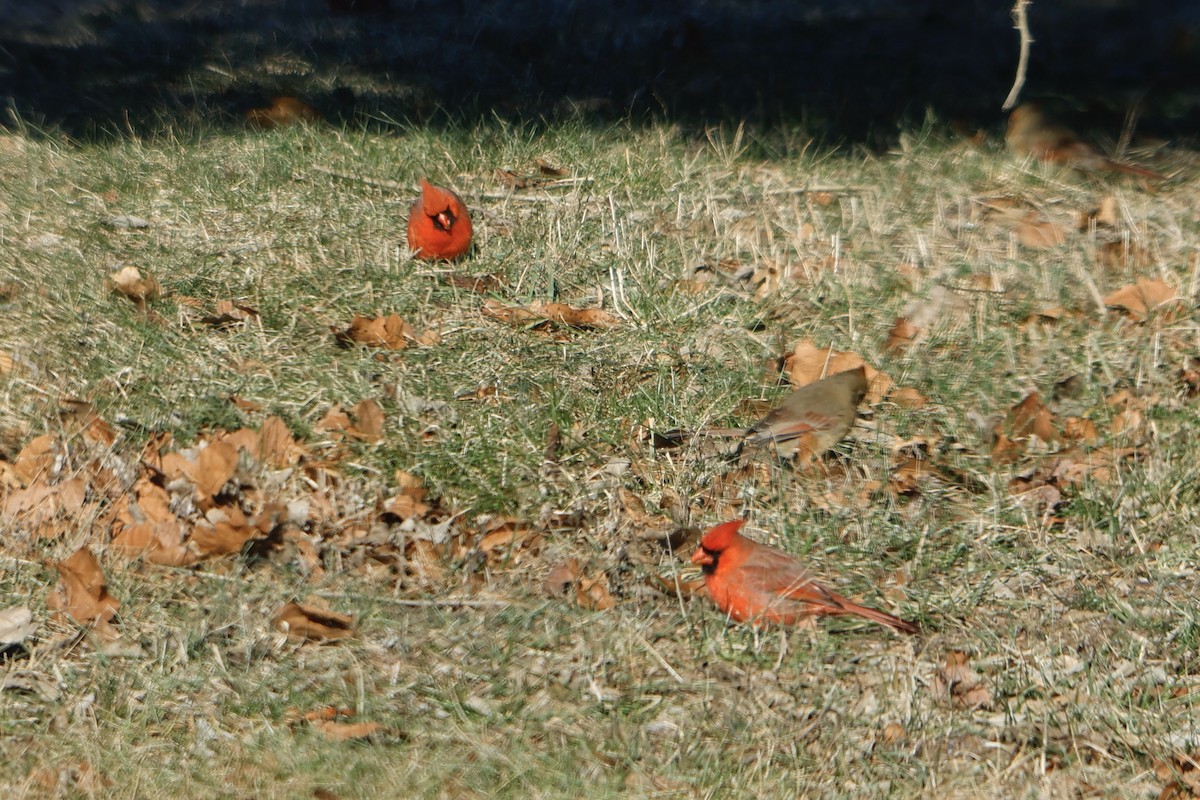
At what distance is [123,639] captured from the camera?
2846mm

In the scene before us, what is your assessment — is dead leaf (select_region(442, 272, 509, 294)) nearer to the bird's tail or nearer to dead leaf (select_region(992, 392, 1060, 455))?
dead leaf (select_region(992, 392, 1060, 455))

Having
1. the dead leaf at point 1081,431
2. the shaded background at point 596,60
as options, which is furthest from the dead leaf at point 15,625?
the shaded background at point 596,60

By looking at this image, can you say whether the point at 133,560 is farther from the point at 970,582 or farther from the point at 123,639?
the point at 970,582

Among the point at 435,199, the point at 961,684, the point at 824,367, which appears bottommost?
the point at 961,684

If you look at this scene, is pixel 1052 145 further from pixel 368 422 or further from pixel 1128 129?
pixel 368 422

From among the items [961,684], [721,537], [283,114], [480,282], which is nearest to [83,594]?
[721,537]

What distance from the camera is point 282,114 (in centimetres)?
566

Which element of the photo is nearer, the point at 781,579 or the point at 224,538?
the point at 781,579

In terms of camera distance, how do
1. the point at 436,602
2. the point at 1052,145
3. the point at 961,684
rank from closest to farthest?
1. the point at 961,684
2. the point at 436,602
3. the point at 1052,145

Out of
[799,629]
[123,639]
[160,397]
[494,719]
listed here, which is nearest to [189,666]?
[123,639]

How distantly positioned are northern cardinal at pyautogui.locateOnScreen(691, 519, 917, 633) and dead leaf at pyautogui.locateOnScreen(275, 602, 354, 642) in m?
0.88

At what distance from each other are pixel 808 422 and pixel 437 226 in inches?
60.2

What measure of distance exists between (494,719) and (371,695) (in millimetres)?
280

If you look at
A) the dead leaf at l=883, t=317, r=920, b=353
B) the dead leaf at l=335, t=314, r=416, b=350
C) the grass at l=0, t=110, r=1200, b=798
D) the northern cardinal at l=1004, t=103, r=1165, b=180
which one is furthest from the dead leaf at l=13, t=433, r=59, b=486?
the northern cardinal at l=1004, t=103, r=1165, b=180
